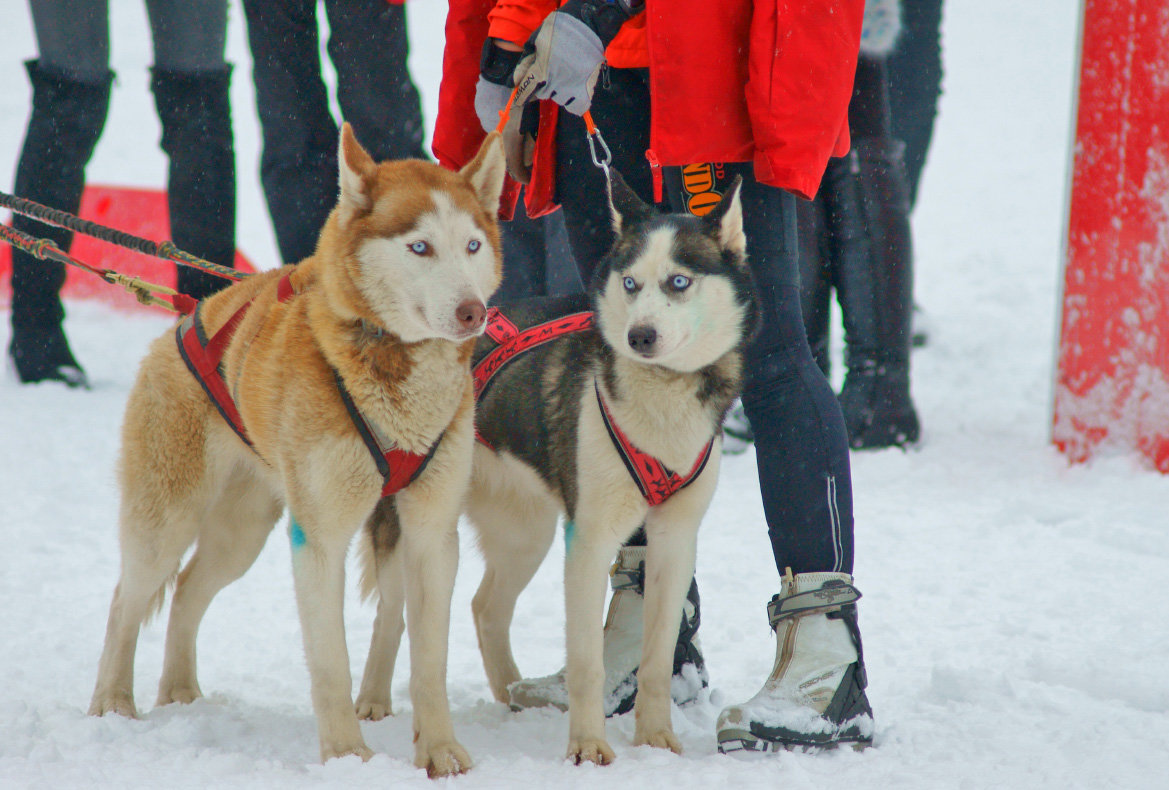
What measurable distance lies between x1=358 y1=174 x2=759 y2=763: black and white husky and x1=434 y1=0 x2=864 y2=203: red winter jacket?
0.12 meters

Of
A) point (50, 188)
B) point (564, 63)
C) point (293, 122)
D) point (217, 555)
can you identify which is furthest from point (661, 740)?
point (50, 188)

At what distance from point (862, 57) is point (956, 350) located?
7.79 ft

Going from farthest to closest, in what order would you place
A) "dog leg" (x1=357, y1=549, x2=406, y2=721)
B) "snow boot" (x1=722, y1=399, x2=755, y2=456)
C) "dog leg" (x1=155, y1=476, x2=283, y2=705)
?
"snow boot" (x1=722, y1=399, x2=755, y2=456) → "dog leg" (x1=155, y1=476, x2=283, y2=705) → "dog leg" (x1=357, y1=549, x2=406, y2=721)

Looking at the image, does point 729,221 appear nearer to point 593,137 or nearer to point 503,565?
point 593,137

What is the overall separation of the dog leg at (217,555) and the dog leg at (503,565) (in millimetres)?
539

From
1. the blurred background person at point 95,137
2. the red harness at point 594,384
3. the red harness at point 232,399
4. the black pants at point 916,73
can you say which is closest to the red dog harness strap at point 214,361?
the red harness at point 232,399

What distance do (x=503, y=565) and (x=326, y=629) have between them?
701 millimetres

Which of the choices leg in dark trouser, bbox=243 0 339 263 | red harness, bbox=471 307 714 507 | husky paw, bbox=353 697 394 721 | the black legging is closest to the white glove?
red harness, bbox=471 307 714 507

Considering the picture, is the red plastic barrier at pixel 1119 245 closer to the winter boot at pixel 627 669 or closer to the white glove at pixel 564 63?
the winter boot at pixel 627 669

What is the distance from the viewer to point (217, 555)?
104 inches

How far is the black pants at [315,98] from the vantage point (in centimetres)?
406

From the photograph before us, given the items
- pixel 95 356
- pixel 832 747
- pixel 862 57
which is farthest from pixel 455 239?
pixel 95 356

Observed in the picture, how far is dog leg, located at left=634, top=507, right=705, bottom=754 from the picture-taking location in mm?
2246

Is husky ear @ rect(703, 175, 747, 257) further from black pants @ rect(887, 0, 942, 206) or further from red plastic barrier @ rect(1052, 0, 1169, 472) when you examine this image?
black pants @ rect(887, 0, 942, 206)
